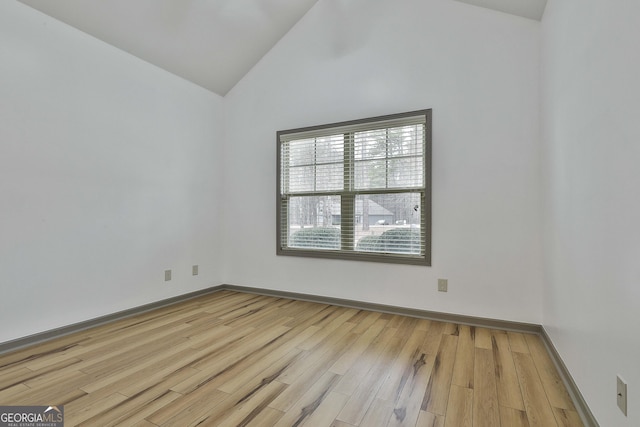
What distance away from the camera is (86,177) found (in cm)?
273

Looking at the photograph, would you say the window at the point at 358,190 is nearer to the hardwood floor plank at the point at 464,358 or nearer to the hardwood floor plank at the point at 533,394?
the hardwood floor plank at the point at 464,358

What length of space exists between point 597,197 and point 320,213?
8.49ft

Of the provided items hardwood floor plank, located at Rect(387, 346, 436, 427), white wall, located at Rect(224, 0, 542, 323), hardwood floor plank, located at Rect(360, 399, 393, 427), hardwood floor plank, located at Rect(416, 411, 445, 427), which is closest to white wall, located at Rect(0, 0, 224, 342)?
white wall, located at Rect(224, 0, 542, 323)

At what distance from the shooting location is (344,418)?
1.51m

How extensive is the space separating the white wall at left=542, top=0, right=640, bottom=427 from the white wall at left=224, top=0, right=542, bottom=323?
515mm

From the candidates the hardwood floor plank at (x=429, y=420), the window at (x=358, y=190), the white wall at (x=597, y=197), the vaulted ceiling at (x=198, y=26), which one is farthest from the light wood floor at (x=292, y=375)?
the vaulted ceiling at (x=198, y=26)

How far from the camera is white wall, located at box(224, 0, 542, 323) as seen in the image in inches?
105

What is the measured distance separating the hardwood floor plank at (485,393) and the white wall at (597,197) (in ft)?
1.35

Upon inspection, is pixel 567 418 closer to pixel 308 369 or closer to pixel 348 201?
pixel 308 369

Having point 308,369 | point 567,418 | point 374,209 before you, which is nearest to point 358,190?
point 374,209

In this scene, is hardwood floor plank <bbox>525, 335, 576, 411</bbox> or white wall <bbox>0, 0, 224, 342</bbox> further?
white wall <bbox>0, 0, 224, 342</bbox>

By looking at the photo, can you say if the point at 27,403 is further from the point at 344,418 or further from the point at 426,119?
the point at 426,119

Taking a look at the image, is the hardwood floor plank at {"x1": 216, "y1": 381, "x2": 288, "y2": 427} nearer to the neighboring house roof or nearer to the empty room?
the empty room

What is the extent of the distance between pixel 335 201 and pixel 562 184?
82.6 inches
